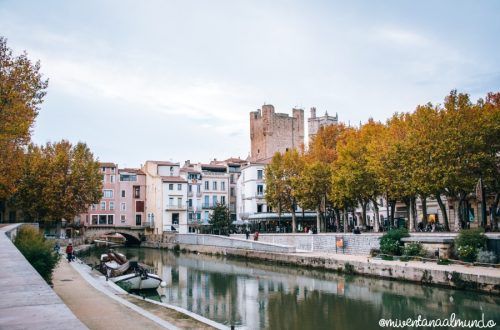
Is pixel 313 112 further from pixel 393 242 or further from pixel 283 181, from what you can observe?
pixel 393 242

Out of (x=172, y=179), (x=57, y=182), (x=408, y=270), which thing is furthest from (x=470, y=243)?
(x=172, y=179)

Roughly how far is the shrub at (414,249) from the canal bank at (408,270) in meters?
1.12

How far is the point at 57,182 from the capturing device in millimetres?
53219

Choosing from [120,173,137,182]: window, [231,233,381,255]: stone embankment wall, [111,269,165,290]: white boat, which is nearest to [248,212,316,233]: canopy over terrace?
[231,233,381,255]: stone embankment wall

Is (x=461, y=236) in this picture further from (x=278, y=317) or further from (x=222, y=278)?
(x=222, y=278)

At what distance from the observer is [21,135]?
25.1 metres

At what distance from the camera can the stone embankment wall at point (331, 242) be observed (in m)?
37.6

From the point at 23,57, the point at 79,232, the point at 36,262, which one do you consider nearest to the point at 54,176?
the point at 79,232

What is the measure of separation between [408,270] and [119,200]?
56.0 metres

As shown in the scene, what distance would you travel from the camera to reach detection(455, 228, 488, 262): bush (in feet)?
90.7

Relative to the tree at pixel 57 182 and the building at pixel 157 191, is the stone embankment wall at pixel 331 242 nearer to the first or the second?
the tree at pixel 57 182

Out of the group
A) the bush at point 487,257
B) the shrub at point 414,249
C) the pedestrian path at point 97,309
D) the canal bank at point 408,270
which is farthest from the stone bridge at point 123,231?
the bush at point 487,257

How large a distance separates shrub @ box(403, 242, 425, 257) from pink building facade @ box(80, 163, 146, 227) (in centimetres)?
5069

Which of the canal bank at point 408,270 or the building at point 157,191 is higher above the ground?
the building at point 157,191
